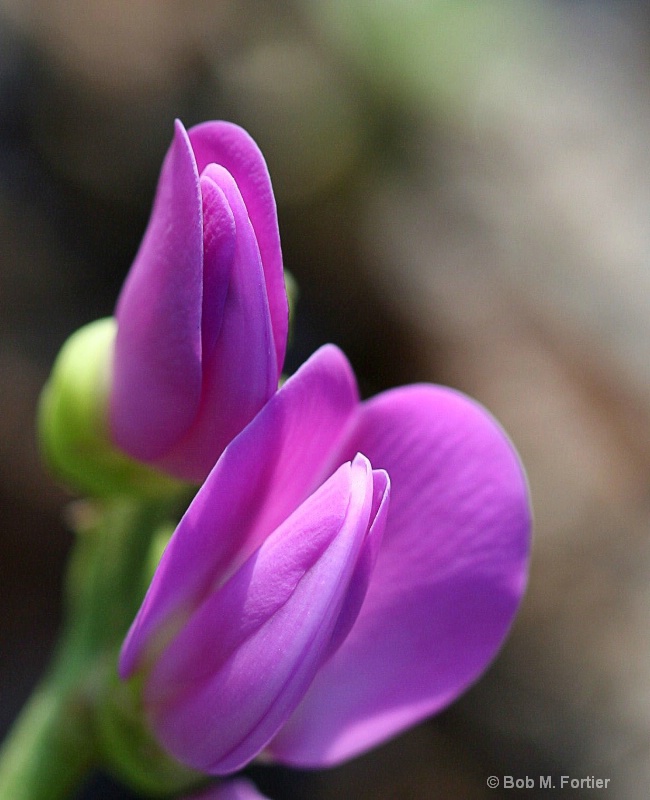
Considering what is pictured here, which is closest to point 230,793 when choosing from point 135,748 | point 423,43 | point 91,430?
point 135,748

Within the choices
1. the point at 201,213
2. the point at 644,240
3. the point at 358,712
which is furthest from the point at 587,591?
the point at 201,213

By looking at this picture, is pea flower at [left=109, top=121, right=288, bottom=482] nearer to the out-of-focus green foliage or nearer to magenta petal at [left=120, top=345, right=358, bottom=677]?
magenta petal at [left=120, top=345, right=358, bottom=677]

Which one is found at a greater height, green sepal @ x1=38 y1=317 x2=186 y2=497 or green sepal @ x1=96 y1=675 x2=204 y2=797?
green sepal @ x1=38 y1=317 x2=186 y2=497

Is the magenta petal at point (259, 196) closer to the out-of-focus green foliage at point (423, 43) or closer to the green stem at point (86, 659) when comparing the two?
the green stem at point (86, 659)

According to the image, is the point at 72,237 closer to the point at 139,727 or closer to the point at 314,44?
the point at 314,44

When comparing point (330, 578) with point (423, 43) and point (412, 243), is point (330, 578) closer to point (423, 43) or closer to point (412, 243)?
point (412, 243)

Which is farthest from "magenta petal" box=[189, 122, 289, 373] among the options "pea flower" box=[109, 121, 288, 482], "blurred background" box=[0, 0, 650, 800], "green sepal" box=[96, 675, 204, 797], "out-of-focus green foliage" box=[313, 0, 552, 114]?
"out-of-focus green foliage" box=[313, 0, 552, 114]

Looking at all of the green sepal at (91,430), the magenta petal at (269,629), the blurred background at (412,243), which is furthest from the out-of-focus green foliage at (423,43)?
the magenta petal at (269,629)
